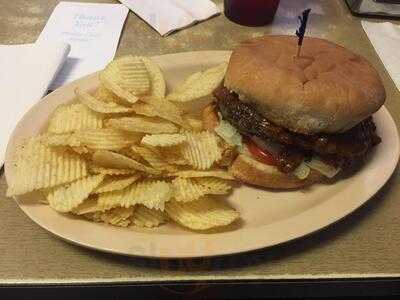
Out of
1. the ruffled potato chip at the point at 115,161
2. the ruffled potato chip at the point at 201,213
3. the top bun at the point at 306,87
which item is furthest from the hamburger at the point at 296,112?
the ruffled potato chip at the point at 115,161

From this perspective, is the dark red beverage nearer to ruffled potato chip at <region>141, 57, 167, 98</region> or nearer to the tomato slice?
ruffled potato chip at <region>141, 57, 167, 98</region>

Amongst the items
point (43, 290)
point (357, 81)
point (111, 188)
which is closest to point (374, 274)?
point (357, 81)

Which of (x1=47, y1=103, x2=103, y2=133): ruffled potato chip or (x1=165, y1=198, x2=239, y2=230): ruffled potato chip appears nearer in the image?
(x1=165, y1=198, x2=239, y2=230): ruffled potato chip

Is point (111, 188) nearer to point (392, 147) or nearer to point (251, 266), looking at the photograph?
point (251, 266)

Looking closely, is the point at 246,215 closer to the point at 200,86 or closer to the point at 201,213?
the point at 201,213

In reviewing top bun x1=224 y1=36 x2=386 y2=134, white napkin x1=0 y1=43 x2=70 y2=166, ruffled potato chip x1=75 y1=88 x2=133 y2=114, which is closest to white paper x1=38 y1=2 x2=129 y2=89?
white napkin x1=0 y1=43 x2=70 y2=166

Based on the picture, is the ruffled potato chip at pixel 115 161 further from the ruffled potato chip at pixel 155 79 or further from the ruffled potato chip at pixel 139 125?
the ruffled potato chip at pixel 155 79

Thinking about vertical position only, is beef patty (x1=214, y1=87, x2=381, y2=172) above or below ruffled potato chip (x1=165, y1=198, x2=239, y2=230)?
above
